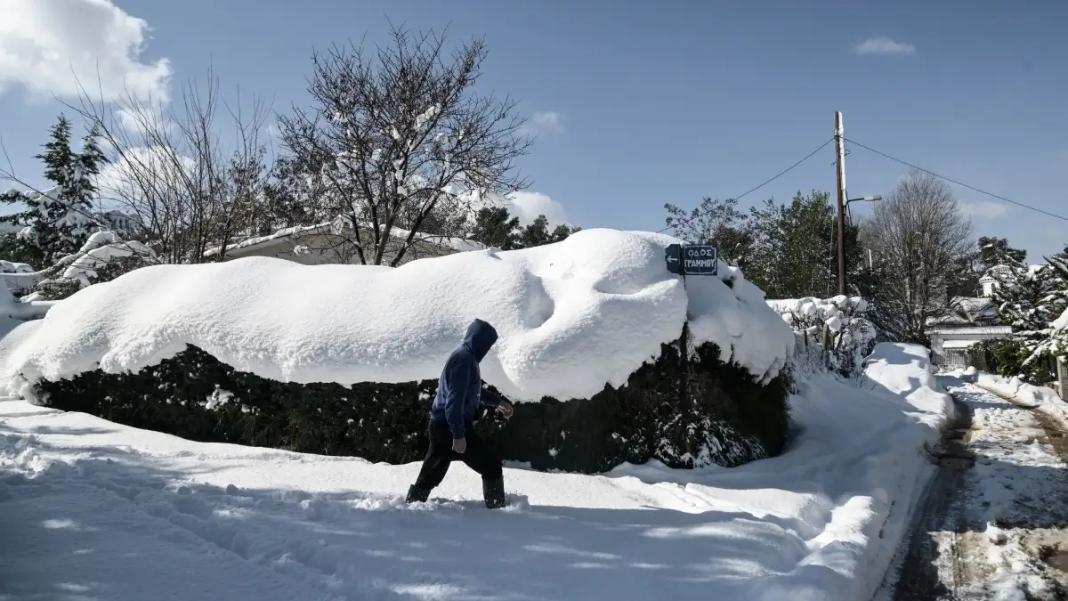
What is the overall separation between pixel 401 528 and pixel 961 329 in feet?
167

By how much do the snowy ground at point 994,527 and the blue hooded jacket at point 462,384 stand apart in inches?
122

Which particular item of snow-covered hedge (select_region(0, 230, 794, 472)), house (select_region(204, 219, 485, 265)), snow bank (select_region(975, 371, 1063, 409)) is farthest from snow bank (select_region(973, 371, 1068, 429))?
house (select_region(204, 219, 485, 265))

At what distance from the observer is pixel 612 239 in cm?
705

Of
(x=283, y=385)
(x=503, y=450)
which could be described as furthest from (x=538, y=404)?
(x=283, y=385)

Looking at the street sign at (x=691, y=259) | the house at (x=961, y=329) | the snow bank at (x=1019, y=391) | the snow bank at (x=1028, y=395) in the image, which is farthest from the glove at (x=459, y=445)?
the house at (x=961, y=329)

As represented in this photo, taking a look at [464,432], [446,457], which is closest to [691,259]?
[464,432]

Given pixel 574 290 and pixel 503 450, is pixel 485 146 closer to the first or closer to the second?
pixel 574 290

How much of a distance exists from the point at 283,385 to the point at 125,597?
3.47 m

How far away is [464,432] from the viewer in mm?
4559

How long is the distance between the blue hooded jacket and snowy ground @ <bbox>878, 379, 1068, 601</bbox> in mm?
3087

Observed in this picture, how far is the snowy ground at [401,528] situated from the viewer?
11.2ft

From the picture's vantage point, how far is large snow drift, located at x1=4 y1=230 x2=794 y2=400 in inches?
236

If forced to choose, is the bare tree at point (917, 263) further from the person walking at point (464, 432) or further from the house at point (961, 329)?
the person walking at point (464, 432)

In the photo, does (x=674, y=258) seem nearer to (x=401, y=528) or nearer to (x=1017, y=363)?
(x=401, y=528)
